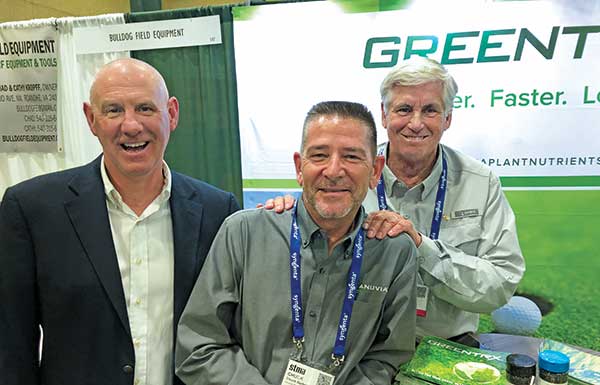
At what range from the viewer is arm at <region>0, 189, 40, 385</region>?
157 centimetres

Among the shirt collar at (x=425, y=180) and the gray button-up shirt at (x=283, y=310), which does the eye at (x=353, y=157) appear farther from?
the shirt collar at (x=425, y=180)

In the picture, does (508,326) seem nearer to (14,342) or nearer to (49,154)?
(14,342)

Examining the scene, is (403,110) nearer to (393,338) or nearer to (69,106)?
(393,338)

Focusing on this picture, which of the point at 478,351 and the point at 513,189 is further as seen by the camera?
the point at 513,189

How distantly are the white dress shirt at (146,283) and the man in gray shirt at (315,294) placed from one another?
0.27 m

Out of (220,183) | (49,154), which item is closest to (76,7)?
(49,154)

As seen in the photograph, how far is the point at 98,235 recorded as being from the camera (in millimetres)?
1604

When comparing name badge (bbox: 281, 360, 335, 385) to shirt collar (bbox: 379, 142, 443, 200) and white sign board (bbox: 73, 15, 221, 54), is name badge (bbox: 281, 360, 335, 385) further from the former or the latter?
white sign board (bbox: 73, 15, 221, 54)

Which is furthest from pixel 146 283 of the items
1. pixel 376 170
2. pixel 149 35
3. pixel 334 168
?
pixel 149 35

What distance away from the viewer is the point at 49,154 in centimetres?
407

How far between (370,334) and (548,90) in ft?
8.87

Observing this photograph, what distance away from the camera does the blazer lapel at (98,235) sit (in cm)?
158

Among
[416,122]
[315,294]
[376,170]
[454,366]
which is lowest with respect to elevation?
[454,366]

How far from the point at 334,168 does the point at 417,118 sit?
0.65 m
